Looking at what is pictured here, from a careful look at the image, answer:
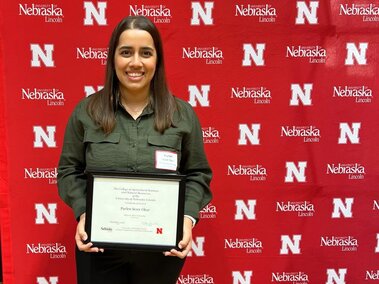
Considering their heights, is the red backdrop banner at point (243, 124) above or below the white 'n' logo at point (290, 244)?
above

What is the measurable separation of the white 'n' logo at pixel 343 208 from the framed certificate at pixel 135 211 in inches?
47.3

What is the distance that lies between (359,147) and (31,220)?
1783 millimetres

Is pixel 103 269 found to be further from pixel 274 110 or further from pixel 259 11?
pixel 259 11

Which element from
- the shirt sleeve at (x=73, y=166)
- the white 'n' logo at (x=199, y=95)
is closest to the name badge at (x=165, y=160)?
the shirt sleeve at (x=73, y=166)

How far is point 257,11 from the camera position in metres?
1.86

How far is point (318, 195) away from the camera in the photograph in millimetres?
2043

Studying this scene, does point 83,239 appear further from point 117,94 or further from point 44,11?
point 44,11

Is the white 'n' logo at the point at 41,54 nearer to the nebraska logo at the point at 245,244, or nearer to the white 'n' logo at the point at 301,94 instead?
the white 'n' logo at the point at 301,94

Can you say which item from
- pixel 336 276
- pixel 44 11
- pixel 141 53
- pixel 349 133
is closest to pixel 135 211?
pixel 141 53

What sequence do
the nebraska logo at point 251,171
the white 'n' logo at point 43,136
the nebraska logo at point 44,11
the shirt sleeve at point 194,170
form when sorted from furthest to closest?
the nebraska logo at point 251,171
the white 'n' logo at point 43,136
the nebraska logo at point 44,11
the shirt sleeve at point 194,170

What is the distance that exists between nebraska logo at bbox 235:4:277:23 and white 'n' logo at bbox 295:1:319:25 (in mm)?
121

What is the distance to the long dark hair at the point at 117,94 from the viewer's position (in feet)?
3.89

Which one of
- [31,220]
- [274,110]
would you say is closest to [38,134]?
[31,220]

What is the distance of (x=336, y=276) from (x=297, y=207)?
494 millimetres
